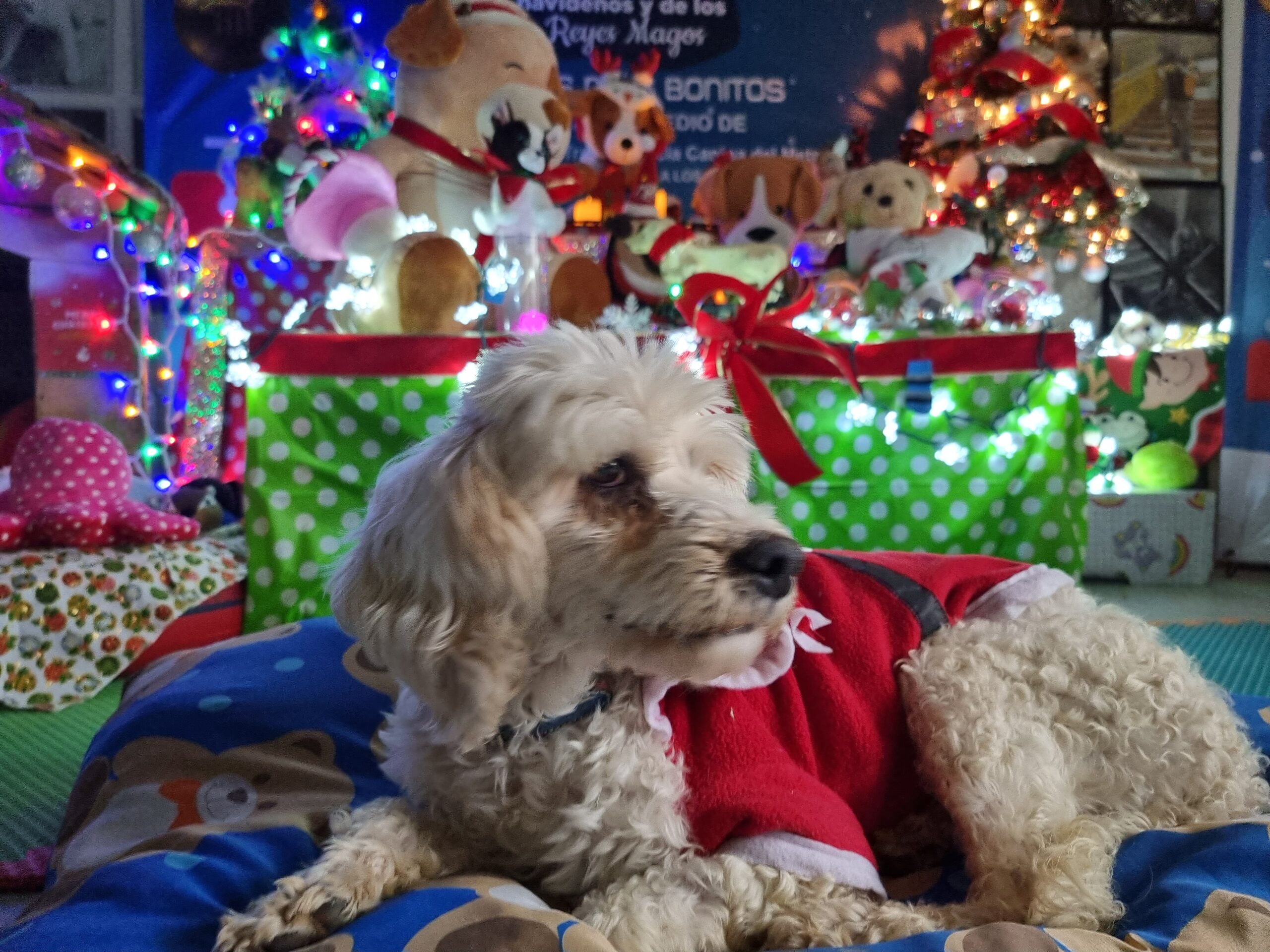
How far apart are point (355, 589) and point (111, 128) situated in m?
4.45

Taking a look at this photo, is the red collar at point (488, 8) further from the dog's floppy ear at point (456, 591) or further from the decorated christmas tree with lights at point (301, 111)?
the dog's floppy ear at point (456, 591)

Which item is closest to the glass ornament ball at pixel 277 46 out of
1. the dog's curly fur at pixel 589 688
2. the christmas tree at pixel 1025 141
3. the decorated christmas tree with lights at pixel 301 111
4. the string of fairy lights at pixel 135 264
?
the decorated christmas tree with lights at pixel 301 111

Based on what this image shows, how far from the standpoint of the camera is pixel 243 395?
10.8ft

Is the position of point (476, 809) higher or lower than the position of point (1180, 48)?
lower

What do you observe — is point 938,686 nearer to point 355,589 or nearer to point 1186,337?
point 355,589

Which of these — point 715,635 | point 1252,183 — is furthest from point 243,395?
point 1252,183

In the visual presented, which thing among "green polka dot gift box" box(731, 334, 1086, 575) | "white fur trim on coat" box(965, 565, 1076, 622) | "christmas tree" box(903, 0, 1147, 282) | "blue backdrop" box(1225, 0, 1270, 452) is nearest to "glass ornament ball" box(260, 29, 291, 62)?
"green polka dot gift box" box(731, 334, 1086, 575)

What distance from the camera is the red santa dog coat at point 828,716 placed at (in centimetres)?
110

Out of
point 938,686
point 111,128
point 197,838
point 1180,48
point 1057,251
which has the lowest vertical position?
point 197,838

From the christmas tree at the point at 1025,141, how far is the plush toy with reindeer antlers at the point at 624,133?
4.05ft

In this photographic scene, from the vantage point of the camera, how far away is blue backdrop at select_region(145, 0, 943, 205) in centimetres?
464

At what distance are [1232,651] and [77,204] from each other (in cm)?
383

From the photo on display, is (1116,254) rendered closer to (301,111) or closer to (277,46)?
(301,111)

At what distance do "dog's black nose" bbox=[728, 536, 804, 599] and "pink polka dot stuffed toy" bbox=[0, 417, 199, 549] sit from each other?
220 centimetres
